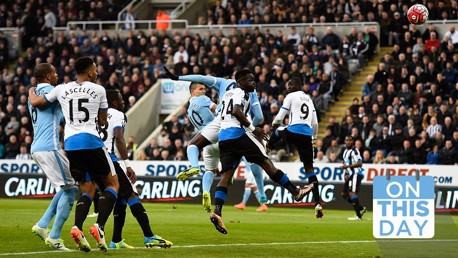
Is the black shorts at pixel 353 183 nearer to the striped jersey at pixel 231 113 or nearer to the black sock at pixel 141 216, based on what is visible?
the striped jersey at pixel 231 113

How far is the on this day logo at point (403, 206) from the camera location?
1066cm

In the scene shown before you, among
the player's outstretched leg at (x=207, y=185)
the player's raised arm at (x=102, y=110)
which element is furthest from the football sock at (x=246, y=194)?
the player's raised arm at (x=102, y=110)

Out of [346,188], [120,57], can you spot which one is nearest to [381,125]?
[346,188]

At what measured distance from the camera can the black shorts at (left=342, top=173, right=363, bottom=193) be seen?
22.4 metres

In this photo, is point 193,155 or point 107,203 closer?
point 107,203

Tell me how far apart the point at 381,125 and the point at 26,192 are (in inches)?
415

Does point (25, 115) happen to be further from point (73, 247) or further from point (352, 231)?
point (73, 247)

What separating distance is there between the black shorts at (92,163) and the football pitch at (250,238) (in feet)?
3.27

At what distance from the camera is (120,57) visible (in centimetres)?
3594

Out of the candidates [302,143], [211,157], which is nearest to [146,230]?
[211,157]

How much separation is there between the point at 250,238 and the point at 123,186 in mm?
2811

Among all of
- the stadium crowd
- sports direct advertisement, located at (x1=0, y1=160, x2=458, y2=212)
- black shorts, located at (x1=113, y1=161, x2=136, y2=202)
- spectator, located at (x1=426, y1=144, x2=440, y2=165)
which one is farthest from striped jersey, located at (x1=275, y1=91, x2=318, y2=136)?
spectator, located at (x1=426, y1=144, x2=440, y2=165)

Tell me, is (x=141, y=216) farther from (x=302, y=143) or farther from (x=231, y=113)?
(x=302, y=143)

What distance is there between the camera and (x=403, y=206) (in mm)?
10789
